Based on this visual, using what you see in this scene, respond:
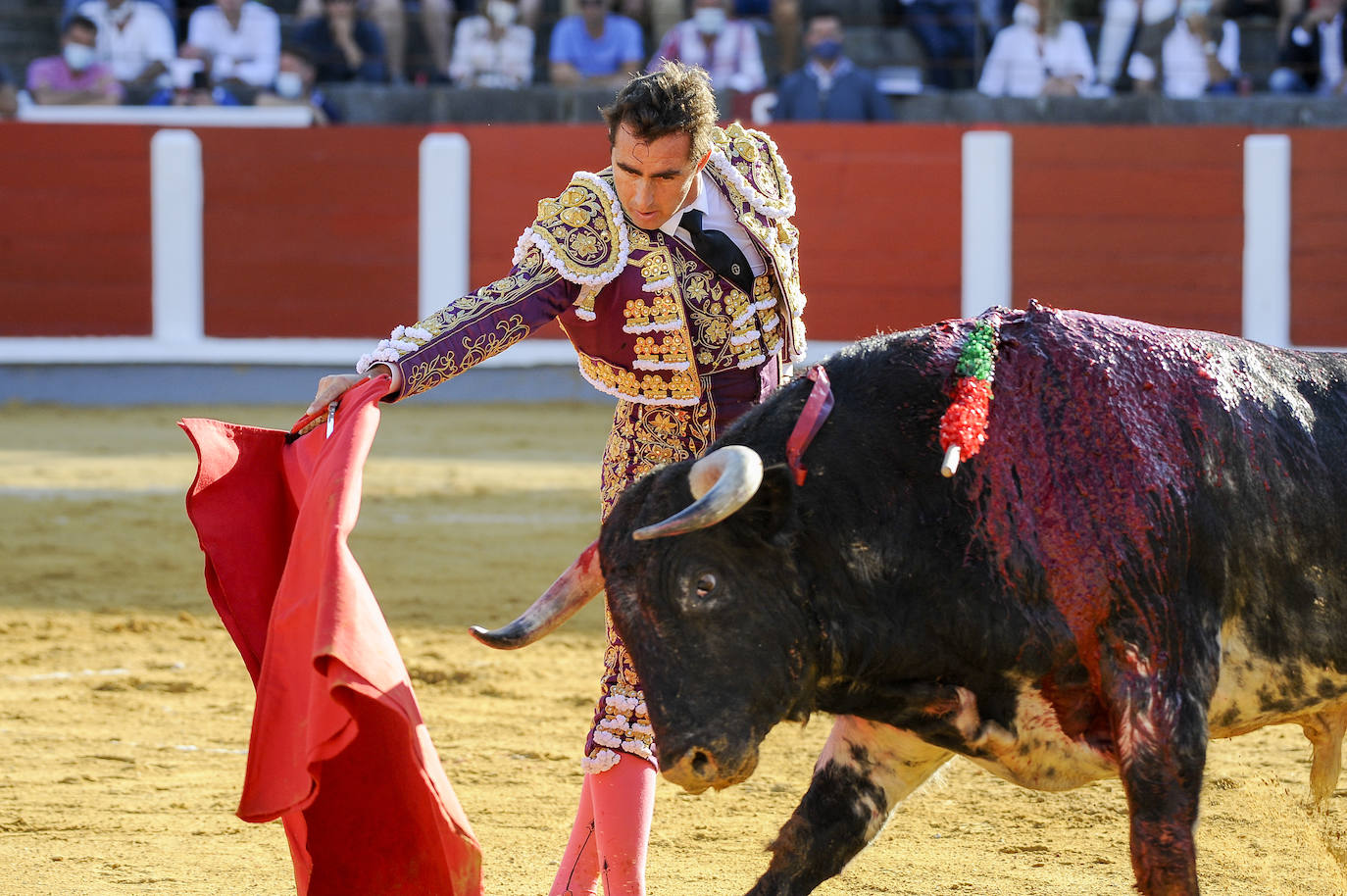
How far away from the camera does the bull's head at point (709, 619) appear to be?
2062 mm

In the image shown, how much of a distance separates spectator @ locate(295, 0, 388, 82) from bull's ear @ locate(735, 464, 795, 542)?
836 cm

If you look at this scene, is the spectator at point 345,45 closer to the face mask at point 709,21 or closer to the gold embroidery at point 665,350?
the face mask at point 709,21

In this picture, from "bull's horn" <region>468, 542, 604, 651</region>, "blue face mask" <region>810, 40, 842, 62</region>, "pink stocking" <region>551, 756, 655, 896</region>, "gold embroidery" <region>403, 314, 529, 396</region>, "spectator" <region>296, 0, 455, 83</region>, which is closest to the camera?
"bull's horn" <region>468, 542, 604, 651</region>

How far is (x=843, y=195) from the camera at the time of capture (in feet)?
30.8

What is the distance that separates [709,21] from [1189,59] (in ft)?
9.38

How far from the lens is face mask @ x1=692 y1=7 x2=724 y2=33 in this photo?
31.8 feet

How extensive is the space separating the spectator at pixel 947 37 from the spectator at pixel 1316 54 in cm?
183

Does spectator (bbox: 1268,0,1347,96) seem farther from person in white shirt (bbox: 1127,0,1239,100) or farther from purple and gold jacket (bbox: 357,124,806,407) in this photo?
purple and gold jacket (bbox: 357,124,806,407)

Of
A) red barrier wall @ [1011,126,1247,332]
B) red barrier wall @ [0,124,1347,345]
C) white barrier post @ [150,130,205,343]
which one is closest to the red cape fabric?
red barrier wall @ [0,124,1347,345]

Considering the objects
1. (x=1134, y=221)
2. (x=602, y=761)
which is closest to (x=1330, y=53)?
(x=1134, y=221)

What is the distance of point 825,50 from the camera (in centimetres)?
930

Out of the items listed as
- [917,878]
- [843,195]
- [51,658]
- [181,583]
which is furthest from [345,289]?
[917,878]

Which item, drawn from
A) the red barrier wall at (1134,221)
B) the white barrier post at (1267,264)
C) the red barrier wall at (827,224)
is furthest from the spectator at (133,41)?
the white barrier post at (1267,264)

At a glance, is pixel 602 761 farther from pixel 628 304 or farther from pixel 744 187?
pixel 744 187
